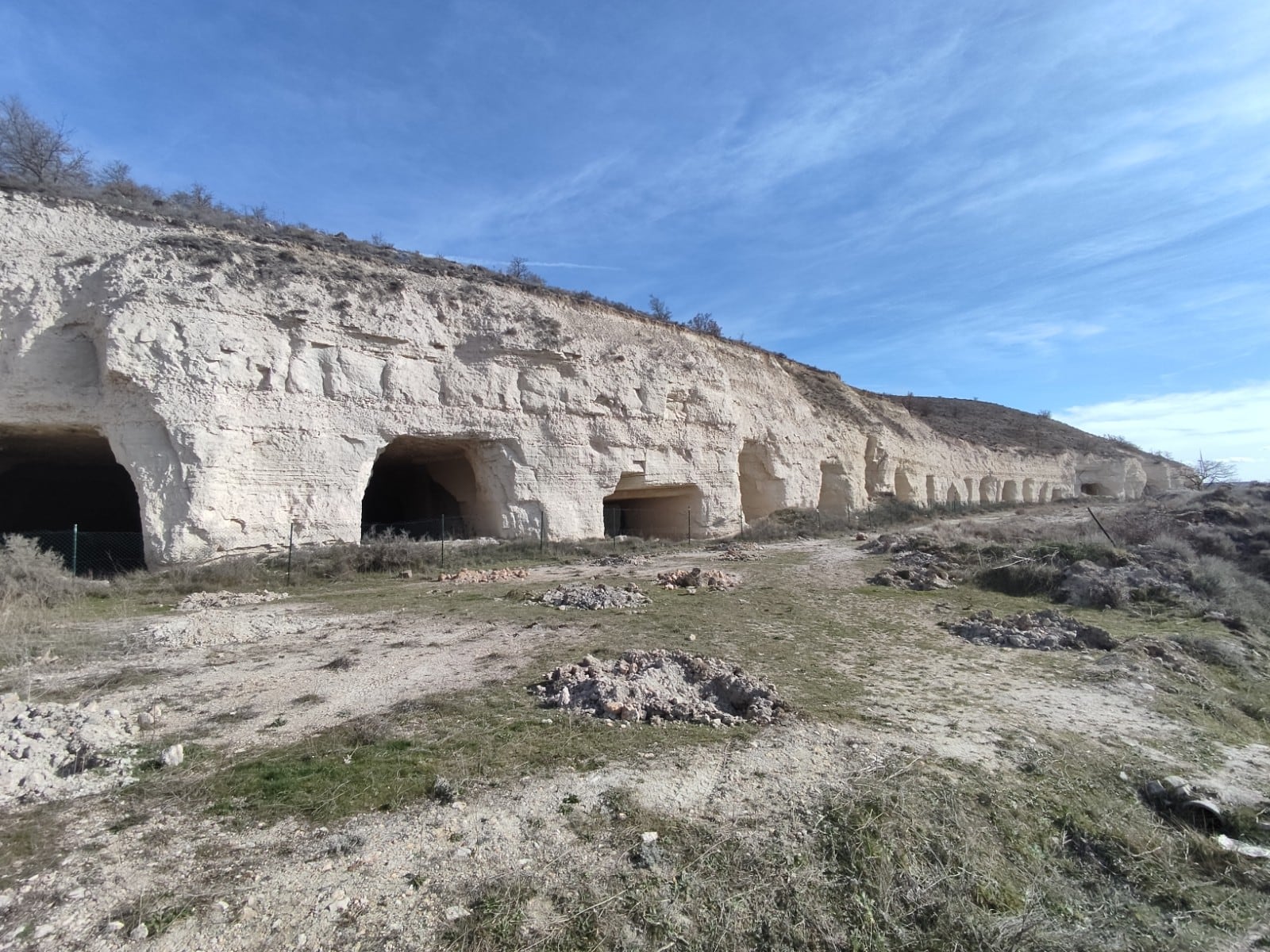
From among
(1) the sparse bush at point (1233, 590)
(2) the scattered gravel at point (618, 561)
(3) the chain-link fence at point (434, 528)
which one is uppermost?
(3) the chain-link fence at point (434, 528)

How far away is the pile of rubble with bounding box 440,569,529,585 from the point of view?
499 inches

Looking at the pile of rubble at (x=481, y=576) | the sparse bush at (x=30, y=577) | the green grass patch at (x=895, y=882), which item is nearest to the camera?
the green grass patch at (x=895, y=882)

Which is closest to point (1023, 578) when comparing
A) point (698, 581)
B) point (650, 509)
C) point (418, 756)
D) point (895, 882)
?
point (698, 581)

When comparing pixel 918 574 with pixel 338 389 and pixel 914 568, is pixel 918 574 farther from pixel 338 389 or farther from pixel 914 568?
pixel 338 389

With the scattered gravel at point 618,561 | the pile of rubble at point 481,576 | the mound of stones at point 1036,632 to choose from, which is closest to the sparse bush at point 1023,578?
the mound of stones at point 1036,632

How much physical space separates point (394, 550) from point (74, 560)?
5223 millimetres

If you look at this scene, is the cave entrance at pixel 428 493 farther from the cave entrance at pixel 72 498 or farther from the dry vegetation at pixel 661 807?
the dry vegetation at pixel 661 807

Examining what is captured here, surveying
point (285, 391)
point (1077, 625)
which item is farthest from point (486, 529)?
point (1077, 625)

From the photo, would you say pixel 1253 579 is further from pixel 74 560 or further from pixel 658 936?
pixel 74 560

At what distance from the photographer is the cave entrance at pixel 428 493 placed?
17.0 m

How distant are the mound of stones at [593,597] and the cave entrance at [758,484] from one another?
14.4 m

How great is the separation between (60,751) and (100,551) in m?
10.9

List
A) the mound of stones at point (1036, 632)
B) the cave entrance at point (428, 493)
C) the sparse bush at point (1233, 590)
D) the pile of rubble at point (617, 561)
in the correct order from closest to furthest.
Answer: the mound of stones at point (1036, 632) < the sparse bush at point (1233, 590) < the pile of rubble at point (617, 561) < the cave entrance at point (428, 493)

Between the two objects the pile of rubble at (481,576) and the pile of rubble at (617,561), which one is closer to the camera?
the pile of rubble at (481,576)
